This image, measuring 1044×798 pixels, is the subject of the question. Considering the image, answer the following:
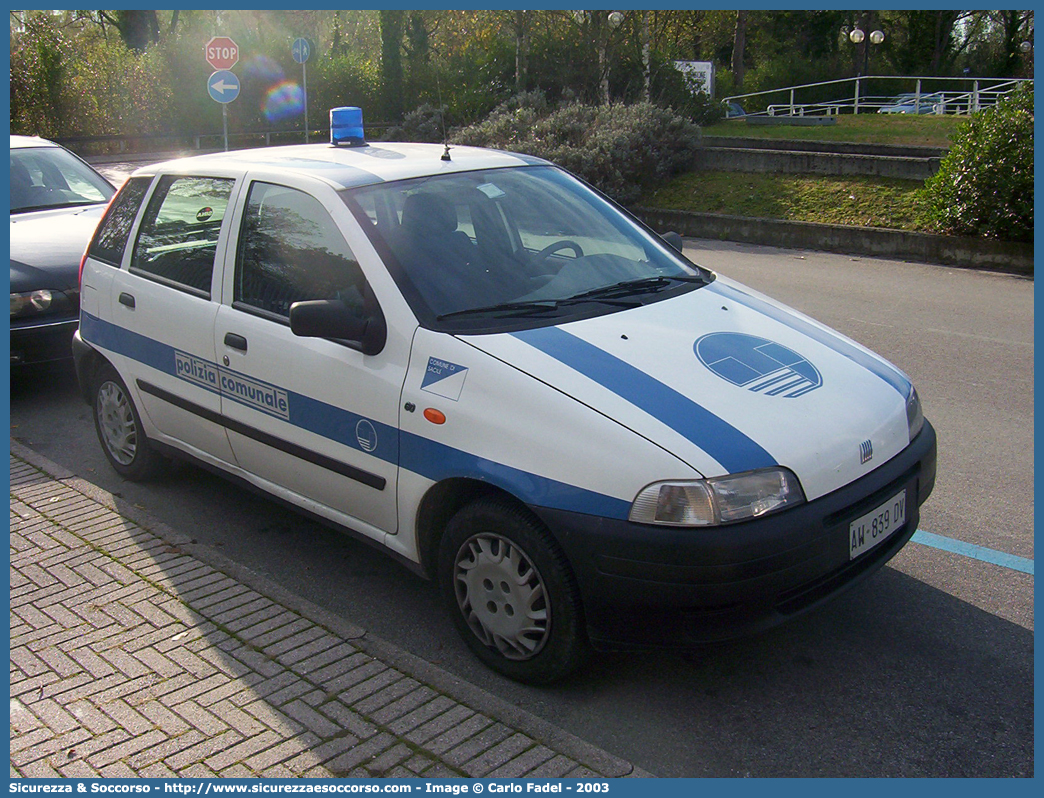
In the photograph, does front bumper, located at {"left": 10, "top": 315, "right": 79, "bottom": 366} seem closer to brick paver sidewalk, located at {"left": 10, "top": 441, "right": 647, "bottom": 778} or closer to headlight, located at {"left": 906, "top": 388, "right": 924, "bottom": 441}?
brick paver sidewalk, located at {"left": 10, "top": 441, "right": 647, "bottom": 778}

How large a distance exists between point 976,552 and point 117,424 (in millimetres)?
4394

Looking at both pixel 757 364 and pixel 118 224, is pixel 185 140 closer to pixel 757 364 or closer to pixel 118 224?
pixel 118 224

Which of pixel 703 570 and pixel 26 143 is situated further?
pixel 26 143

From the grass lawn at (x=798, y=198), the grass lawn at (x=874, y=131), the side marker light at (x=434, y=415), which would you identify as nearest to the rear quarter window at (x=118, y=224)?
the side marker light at (x=434, y=415)

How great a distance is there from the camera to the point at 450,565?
3.59 metres

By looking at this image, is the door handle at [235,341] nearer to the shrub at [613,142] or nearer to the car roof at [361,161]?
the car roof at [361,161]

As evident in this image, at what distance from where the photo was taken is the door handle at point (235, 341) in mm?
4277

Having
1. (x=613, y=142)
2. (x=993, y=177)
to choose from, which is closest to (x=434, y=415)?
(x=993, y=177)

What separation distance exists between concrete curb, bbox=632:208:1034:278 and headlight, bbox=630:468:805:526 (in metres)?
9.65

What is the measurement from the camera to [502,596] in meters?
3.45

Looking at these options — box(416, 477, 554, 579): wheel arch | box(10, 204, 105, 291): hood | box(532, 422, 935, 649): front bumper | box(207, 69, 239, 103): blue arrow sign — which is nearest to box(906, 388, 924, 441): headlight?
box(532, 422, 935, 649): front bumper

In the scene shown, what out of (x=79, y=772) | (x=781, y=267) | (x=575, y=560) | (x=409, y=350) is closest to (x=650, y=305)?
(x=409, y=350)

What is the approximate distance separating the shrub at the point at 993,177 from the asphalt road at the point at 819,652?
604 cm

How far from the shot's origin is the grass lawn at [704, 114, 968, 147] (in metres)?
19.3
